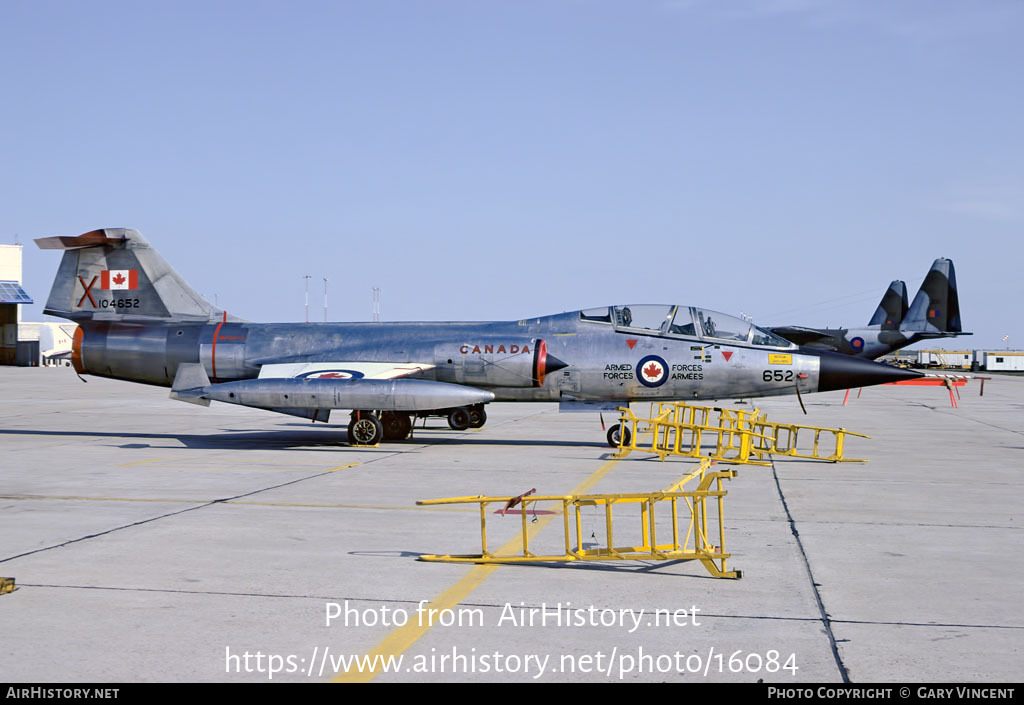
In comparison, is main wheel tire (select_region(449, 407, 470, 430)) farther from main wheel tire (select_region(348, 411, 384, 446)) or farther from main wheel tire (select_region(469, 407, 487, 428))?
main wheel tire (select_region(348, 411, 384, 446))

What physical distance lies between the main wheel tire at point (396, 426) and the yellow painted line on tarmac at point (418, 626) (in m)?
10.1

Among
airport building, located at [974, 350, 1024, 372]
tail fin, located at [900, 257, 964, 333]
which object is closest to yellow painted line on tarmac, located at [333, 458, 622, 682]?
tail fin, located at [900, 257, 964, 333]

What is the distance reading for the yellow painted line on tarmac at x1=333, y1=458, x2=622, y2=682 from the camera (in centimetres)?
502

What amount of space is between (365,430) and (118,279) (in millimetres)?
6503

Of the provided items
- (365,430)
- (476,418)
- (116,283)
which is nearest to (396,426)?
(365,430)

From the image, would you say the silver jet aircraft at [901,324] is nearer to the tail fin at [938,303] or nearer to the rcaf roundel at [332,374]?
the tail fin at [938,303]

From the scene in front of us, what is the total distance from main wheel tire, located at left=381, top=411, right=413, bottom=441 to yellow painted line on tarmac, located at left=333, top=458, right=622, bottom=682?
397 inches

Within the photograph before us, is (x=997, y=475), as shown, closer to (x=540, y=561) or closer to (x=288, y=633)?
(x=540, y=561)

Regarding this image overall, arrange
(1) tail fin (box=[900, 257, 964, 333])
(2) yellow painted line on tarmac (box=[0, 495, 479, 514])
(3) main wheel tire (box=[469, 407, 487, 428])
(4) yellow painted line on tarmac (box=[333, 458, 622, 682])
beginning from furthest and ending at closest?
(1) tail fin (box=[900, 257, 964, 333]), (3) main wheel tire (box=[469, 407, 487, 428]), (2) yellow painted line on tarmac (box=[0, 495, 479, 514]), (4) yellow painted line on tarmac (box=[333, 458, 622, 682])

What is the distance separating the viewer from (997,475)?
1416cm

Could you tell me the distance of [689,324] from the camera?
17750mm

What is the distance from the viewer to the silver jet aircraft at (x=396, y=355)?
17188 mm

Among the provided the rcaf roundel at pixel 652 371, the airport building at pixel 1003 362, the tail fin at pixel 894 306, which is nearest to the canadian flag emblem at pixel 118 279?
the rcaf roundel at pixel 652 371
